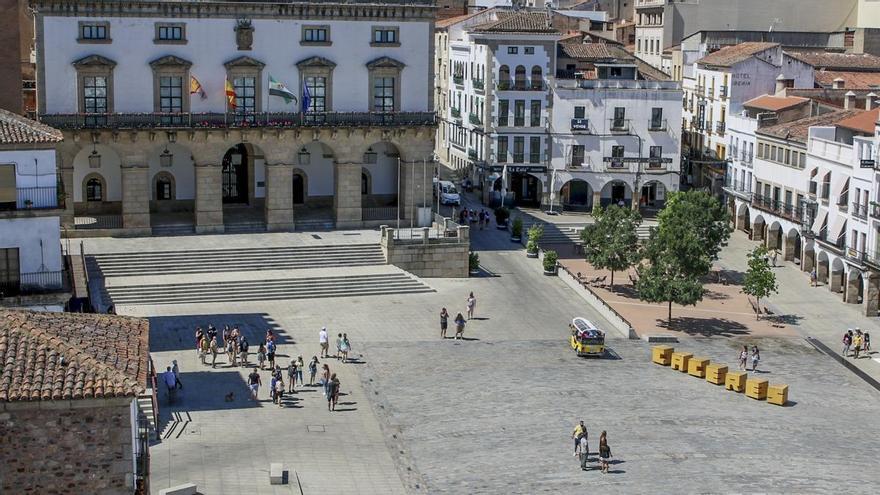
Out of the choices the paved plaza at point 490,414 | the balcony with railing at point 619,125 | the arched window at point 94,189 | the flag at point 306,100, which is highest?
the flag at point 306,100

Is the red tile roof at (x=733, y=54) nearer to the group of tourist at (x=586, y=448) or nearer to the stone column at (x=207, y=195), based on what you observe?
the stone column at (x=207, y=195)

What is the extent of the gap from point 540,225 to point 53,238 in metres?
44.6

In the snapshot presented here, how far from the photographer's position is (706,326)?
74.4 metres

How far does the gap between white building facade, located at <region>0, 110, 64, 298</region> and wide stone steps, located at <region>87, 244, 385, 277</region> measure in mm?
20353

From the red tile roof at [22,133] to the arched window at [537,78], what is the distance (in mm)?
51298

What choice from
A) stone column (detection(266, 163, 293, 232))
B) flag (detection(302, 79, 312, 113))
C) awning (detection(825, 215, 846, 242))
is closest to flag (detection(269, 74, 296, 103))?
flag (detection(302, 79, 312, 113))

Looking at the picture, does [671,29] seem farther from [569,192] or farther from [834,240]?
[834,240]

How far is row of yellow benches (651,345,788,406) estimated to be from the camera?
2384 inches

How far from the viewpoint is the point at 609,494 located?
4831 centimetres

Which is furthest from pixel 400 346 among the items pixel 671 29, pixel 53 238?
pixel 671 29

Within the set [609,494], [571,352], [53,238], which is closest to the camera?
[609,494]

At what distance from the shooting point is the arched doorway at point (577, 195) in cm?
10450

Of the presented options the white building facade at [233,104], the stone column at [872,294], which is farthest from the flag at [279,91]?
the stone column at [872,294]

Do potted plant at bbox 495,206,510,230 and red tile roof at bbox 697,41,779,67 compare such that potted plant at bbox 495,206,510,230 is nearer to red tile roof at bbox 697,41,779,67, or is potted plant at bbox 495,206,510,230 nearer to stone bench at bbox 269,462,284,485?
red tile roof at bbox 697,41,779,67
